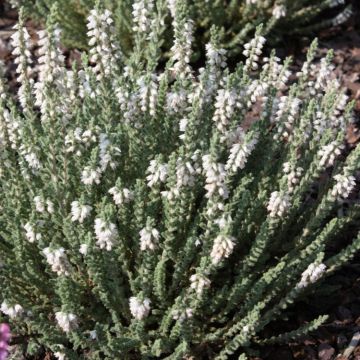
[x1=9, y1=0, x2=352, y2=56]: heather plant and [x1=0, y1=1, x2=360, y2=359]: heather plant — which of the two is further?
[x1=9, y1=0, x2=352, y2=56]: heather plant

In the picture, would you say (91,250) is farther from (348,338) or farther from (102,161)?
(348,338)

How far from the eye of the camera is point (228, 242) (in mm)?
2879

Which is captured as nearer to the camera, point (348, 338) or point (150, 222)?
point (150, 222)

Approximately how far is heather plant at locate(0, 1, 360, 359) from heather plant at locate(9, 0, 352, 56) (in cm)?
152

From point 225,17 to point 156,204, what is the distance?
257cm

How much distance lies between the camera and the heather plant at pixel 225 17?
5164 millimetres

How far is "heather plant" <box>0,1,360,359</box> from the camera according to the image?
3039 mm

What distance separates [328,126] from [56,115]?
4.74ft

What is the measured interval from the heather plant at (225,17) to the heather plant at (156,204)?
4.98 feet

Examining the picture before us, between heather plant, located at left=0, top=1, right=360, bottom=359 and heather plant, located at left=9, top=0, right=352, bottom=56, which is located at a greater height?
heather plant, located at left=9, top=0, right=352, bottom=56

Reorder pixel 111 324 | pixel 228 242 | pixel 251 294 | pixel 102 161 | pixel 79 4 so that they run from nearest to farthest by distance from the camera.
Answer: pixel 228 242
pixel 102 161
pixel 251 294
pixel 111 324
pixel 79 4

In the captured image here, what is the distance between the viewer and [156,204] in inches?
131

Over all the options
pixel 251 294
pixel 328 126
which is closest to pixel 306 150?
pixel 328 126

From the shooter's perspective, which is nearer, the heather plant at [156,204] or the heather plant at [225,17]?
the heather plant at [156,204]
